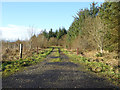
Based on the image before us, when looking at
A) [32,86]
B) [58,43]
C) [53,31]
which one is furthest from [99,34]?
[53,31]

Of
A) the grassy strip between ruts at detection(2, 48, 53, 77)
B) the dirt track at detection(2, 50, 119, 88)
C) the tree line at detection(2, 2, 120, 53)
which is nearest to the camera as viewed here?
the dirt track at detection(2, 50, 119, 88)

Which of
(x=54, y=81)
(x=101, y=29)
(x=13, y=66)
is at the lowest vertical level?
(x=54, y=81)

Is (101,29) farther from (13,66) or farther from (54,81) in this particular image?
(54,81)

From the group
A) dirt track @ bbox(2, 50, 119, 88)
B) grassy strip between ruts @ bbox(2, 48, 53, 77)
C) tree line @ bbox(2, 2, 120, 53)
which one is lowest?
dirt track @ bbox(2, 50, 119, 88)

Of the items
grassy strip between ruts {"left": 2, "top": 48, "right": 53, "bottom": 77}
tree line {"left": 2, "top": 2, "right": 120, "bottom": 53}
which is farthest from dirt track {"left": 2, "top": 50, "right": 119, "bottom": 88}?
tree line {"left": 2, "top": 2, "right": 120, "bottom": 53}

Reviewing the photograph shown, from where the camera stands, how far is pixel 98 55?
1611 cm

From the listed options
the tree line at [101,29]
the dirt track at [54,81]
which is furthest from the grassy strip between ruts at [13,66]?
the tree line at [101,29]

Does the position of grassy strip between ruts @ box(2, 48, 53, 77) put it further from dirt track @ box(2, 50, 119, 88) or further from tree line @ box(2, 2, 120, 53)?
tree line @ box(2, 2, 120, 53)

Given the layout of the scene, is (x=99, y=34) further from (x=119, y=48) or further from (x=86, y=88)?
(x=86, y=88)

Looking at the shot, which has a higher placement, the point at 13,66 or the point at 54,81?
the point at 13,66

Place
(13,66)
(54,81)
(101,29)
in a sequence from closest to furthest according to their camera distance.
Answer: (54,81) < (13,66) < (101,29)

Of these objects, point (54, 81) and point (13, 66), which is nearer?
point (54, 81)

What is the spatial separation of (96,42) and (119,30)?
326 inches

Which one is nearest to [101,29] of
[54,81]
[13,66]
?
[13,66]
